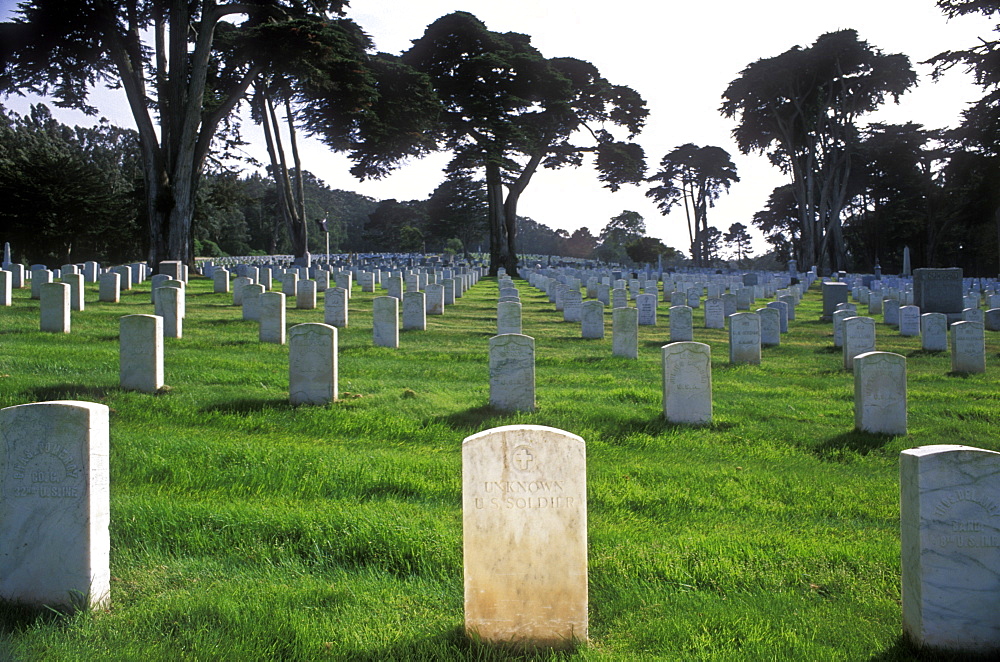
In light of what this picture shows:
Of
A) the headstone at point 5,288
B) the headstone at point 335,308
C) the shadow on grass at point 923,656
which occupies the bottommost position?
the shadow on grass at point 923,656

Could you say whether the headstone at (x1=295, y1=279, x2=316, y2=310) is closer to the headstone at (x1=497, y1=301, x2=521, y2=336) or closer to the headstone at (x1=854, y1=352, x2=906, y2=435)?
the headstone at (x1=497, y1=301, x2=521, y2=336)

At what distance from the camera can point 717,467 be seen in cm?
736

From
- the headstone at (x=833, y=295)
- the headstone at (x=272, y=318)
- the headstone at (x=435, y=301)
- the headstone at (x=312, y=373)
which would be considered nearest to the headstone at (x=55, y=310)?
the headstone at (x=272, y=318)

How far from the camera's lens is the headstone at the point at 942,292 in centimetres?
2261

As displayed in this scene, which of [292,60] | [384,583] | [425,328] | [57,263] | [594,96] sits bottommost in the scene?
[384,583]

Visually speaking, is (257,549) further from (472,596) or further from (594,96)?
(594,96)

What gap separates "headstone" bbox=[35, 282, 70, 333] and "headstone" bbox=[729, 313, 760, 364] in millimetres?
10900

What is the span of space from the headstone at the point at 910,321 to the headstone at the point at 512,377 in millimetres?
13404

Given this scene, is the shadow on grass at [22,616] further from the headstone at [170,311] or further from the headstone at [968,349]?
the headstone at [968,349]

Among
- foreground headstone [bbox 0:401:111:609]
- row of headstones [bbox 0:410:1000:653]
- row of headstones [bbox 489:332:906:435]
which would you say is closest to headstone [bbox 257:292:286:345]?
row of headstones [bbox 489:332:906:435]

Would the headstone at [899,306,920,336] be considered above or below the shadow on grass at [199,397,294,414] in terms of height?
above

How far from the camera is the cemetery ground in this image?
12.7 ft

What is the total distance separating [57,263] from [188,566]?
4460 cm

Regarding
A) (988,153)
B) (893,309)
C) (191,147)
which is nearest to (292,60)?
(191,147)
